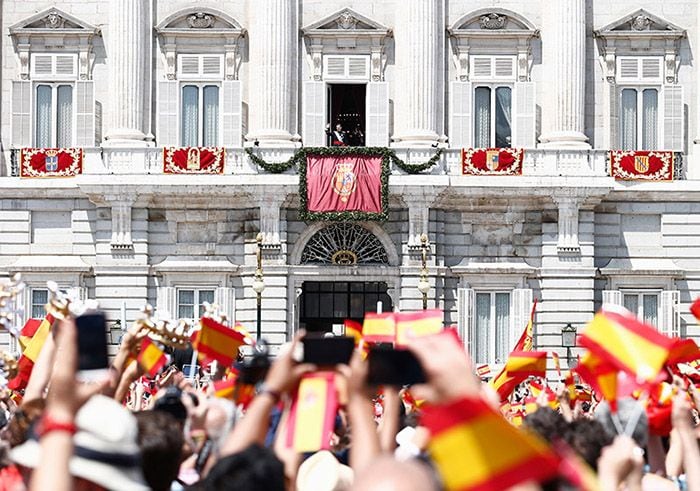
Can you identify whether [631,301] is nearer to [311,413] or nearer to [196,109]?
[196,109]

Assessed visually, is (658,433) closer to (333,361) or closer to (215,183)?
(333,361)

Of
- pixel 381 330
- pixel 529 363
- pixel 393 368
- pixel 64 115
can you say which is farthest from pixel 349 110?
pixel 393 368

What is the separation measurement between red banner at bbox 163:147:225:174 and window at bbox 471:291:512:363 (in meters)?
8.19

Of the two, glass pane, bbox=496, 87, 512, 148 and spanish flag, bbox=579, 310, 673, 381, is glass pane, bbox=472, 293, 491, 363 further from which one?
spanish flag, bbox=579, 310, 673, 381

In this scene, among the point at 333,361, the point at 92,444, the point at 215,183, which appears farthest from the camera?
the point at 215,183

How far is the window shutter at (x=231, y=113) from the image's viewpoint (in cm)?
4744

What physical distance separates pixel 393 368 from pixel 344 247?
129ft

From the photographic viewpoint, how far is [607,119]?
47.9m

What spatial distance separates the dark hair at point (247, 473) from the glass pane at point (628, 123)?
136 feet

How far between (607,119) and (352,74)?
7.35m

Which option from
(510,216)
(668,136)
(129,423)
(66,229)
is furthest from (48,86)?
(129,423)

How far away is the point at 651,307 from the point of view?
4759cm

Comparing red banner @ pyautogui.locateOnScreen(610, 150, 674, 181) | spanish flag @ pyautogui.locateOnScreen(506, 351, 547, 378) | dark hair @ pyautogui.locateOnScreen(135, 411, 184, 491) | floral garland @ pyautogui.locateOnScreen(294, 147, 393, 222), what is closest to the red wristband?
dark hair @ pyautogui.locateOnScreen(135, 411, 184, 491)

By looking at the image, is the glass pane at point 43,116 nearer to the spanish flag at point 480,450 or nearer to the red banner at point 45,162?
the red banner at point 45,162
